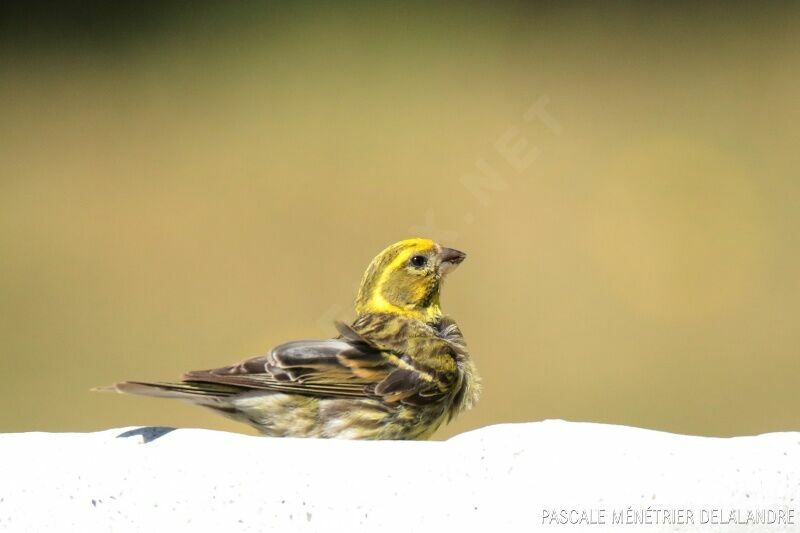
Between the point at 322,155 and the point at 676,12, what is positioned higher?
the point at 676,12

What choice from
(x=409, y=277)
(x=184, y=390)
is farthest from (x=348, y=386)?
(x=409, y=277)

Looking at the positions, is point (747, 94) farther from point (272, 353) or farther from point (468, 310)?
point (272, 353)

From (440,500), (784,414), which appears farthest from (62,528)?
(784,414)

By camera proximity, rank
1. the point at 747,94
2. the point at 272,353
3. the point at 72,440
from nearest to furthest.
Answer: the point at 72,440 → the point at 272,353 → the point at 747,94

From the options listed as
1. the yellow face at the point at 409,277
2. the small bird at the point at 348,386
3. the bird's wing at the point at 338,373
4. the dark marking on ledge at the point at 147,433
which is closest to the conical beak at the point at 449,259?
the yellow face at the point at 409,277

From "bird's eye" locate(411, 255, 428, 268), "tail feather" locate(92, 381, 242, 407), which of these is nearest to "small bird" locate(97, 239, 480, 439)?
"tail feather" locate(92, 381, 242, 407)

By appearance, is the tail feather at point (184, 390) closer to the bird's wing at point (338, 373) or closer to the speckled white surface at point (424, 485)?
the bird's wing at point (338, 373)
